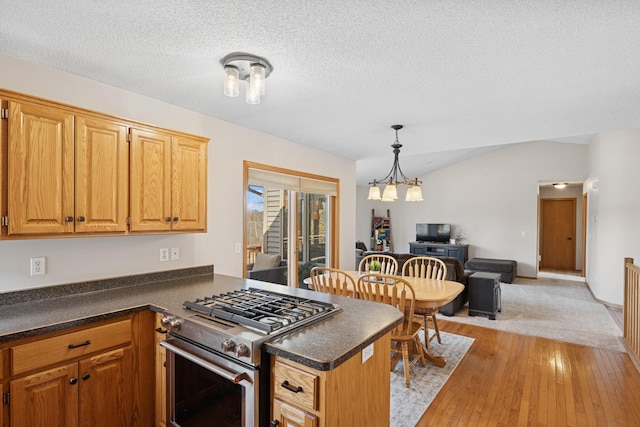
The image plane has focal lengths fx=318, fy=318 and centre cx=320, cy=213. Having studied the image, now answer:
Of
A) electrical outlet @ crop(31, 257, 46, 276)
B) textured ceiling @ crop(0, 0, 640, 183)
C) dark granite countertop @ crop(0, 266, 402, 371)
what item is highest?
textured ceiling @ crop(0, 0, 640, 183)

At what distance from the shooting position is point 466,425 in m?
2.24

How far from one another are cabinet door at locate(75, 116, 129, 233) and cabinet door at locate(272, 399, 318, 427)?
1.57 meters

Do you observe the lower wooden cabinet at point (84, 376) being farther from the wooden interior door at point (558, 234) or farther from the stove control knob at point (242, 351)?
the wooden interior door at point (558, 234)

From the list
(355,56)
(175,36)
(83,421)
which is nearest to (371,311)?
(355,56)

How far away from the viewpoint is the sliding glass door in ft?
12.3

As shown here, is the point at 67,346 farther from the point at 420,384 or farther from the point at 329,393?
the point at 420,384

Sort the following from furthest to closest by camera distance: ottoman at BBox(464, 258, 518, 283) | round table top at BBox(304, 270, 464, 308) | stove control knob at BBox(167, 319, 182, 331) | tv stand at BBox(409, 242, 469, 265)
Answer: tv stand at BBox(409, 242, 469, 265)
ottoman at BBox(464, 258, 518, 283)
round table top at BBox(304, 270, 464, 308)
stove control knob at BBox(167, 319, 182, 331)

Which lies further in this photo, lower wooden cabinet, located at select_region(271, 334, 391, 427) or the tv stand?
the tv stand

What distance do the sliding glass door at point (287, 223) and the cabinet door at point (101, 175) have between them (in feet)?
4.41

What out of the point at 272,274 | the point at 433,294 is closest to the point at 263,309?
the point at 433,294

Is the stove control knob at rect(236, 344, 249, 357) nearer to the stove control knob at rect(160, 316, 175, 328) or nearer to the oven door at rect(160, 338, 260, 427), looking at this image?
the oven door at rect(160, 338, 260, 427)

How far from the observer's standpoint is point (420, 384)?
9.17ft

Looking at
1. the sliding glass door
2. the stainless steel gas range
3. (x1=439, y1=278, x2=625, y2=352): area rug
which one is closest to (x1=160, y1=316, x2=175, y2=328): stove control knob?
the stainless steel gas range

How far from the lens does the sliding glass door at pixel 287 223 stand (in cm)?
376
